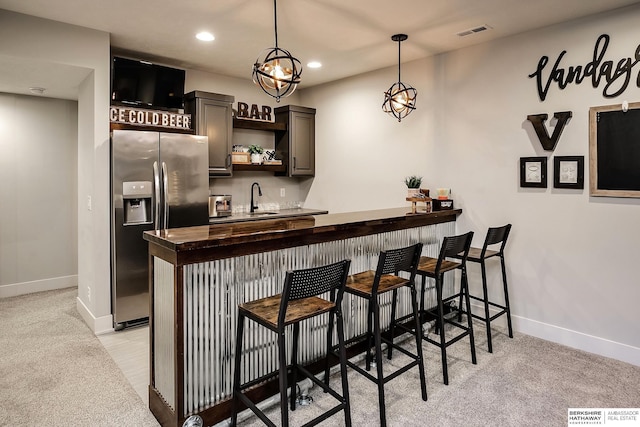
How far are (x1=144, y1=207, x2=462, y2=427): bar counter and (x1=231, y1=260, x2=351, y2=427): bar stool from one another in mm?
165

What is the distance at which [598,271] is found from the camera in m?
3.14

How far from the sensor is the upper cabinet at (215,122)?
4391 millimetres

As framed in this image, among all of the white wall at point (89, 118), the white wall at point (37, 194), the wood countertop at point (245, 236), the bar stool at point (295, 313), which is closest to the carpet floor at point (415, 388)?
the bar stool at point (295, 313)

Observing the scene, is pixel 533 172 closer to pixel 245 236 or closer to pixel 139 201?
pixel 245 236

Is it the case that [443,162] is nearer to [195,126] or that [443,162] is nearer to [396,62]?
[396,62]

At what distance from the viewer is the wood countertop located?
2.01 m

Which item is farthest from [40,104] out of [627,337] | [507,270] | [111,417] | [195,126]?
[627,337]

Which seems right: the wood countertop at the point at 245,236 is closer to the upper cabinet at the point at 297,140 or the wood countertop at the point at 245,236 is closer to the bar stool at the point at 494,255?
the bar stool at the point at 494,255

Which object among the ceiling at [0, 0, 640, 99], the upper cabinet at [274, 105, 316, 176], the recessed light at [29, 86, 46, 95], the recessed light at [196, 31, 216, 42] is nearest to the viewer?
the ceiling at [0, 0, 640, 99]

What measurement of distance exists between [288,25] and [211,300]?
2435mm

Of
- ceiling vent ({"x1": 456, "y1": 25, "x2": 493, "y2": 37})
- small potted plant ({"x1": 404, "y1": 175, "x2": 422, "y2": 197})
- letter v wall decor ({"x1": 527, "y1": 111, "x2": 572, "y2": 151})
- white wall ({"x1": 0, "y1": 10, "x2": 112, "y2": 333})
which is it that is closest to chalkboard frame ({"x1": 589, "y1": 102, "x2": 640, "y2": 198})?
letter v wall decor ({"x1": 527, "y1": 111, "x2": 572, "y2": 151})

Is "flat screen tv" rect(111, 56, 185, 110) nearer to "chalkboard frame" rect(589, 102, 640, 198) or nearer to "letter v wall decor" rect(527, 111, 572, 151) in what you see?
"letter v wall decor" rect(527, 111, 572, 151)

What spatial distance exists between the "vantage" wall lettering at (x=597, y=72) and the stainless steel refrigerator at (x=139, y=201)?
3.30m

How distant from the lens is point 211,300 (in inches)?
85.4
